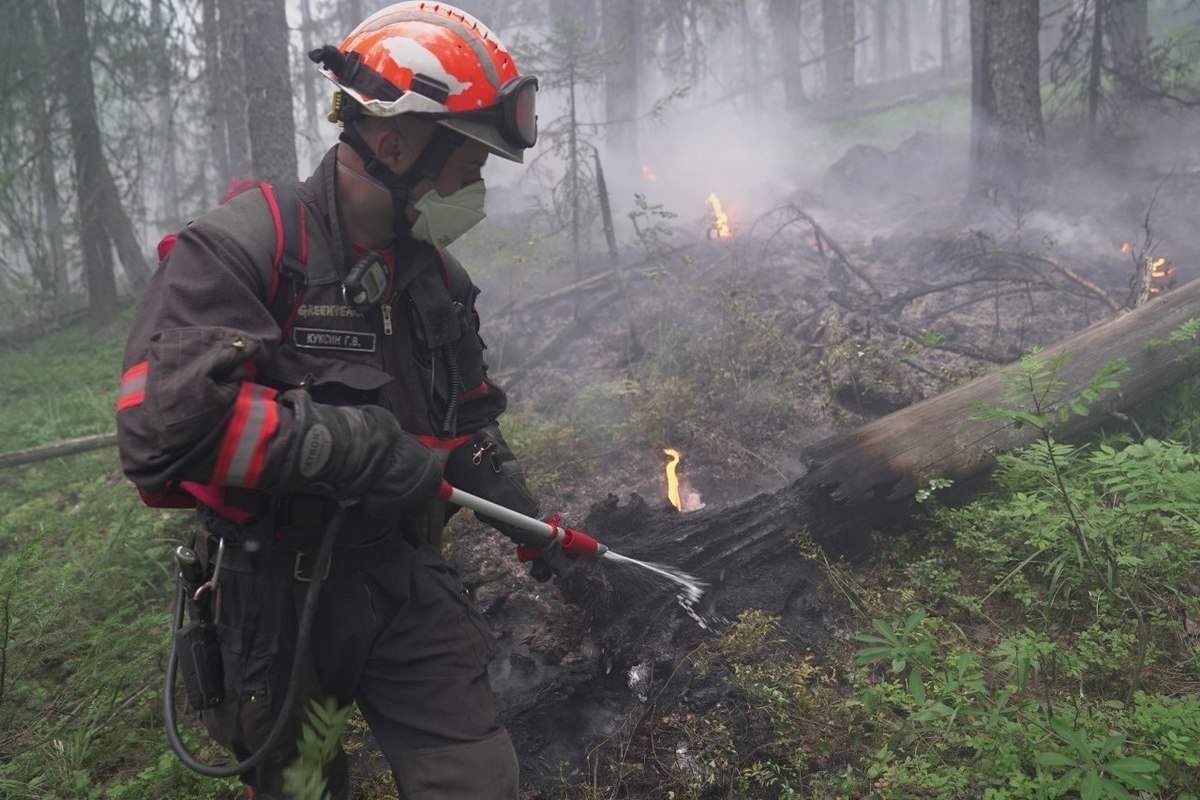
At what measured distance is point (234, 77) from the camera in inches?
523

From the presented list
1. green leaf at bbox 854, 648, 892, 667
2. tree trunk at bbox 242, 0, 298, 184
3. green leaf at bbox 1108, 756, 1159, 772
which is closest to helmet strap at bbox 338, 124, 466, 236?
green leaf at bbox 854, 648, 892, 667

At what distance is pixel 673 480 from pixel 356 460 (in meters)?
3.46

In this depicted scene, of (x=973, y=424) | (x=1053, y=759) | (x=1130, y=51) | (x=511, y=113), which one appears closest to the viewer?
(x=1053, y=759)

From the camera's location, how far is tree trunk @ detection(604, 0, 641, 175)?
59.0ft

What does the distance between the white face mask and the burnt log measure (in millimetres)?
1851

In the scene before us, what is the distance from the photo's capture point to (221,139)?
17.7 meters

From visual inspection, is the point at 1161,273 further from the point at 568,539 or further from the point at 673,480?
the point at 568,539

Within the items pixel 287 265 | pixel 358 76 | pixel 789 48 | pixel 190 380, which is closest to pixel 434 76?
pixel 358 76

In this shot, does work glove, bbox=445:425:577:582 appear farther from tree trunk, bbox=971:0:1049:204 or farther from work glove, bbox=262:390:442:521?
tree trunk, bbox=971:0:1049:204

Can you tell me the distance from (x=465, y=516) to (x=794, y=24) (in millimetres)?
29092

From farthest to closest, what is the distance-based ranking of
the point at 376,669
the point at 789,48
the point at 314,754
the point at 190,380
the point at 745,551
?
1. the point at 789,48
2. the point at 745,551
3. the point at 376,669
4. the point at 190,380
5. the point at 314,754

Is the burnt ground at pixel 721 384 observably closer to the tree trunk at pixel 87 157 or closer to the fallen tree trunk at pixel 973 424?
the fallen tree trunk at pixel 973 424

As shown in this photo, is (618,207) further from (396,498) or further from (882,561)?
(396,498)

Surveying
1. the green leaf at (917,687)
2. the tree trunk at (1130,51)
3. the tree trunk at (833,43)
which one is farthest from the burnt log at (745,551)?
the tree trunk at (833,43)
